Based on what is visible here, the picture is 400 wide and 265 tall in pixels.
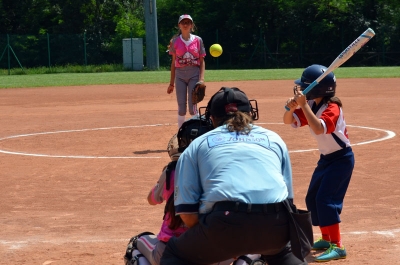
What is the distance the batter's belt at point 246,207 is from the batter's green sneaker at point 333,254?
2258 mm

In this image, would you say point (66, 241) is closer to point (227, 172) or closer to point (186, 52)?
point (227, 172)

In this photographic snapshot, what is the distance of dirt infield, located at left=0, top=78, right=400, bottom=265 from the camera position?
6.65 metres

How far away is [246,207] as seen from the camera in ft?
12.9

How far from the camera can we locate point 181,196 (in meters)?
4.09

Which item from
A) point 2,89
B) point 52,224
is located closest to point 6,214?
point 52,224

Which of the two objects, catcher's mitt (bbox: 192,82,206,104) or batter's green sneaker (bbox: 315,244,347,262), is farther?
catcher's mitt (bbox: 192,82,206,104)

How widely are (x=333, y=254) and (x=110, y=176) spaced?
459 cm

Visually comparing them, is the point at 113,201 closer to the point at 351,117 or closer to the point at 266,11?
the point at 351,117

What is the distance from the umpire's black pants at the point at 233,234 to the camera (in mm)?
3898

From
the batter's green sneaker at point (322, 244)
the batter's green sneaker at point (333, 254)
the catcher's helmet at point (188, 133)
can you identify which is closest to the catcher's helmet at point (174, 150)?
the catcher's helmet at point (188, 133)

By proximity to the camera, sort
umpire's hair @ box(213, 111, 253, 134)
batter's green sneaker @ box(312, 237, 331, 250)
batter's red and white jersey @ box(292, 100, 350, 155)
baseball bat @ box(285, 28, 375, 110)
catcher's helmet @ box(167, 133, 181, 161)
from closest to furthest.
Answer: umpire's hair @ box(213, 111, 253, 134) → catcher's helmet @ box(167, 133, 181, 161) → baseball bat @ box(285, 28, 375, 110) → batter's red and white jersey @ box(292, 100, 350, 155) → batter's green sneaker @ box(312, 237, 331, 250)

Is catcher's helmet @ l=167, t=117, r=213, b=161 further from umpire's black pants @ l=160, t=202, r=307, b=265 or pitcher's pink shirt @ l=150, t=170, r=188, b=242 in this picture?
umpire's black pants @ l=160, t=202, r=307, b=265

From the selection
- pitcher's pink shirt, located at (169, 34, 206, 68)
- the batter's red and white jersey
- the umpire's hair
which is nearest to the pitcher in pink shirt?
pitcher's pink shirt, located at (169, 34, 206, 68)

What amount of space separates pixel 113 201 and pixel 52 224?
3.83 feet
